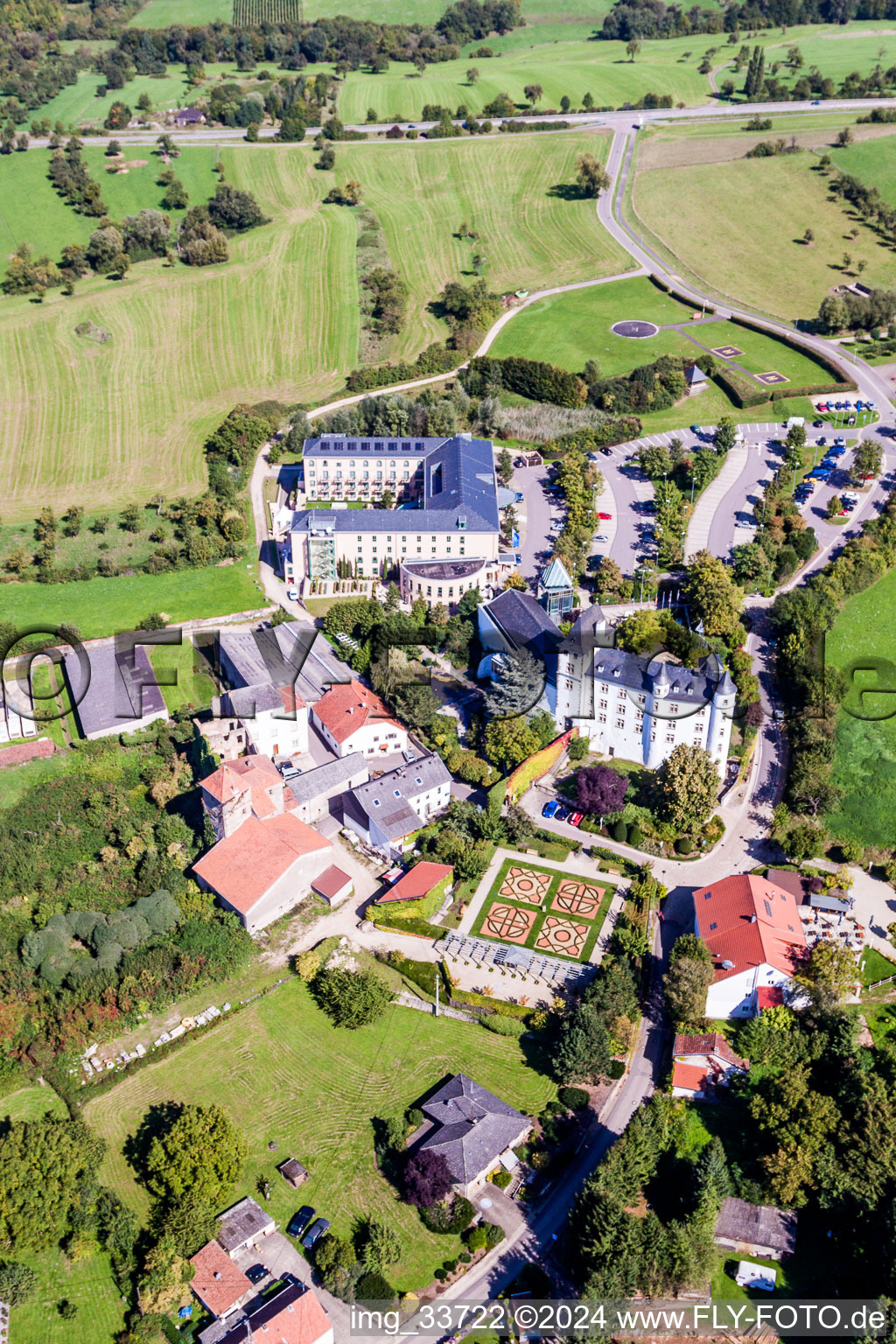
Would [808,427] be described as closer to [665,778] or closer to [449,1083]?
[665,778]

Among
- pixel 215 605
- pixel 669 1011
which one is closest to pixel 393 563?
pixel 215 605

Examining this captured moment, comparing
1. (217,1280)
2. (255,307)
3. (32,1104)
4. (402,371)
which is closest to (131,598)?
(32,1104)

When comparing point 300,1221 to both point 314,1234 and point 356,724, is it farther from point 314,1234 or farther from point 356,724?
point 356,724

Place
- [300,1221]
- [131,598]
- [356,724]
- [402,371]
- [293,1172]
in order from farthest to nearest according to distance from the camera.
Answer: [402,371], [131,598], [356,724], [293,1172], [300,1221]

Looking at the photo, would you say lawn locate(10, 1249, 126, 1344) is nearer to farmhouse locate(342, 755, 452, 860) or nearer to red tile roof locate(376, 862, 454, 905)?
red tile roof locate(376, 862, 454, 905)

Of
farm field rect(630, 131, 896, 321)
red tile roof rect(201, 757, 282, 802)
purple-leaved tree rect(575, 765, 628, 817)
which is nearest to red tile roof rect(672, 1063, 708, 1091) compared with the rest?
purple-leaved tree rect(575, 765, 628, 817)
